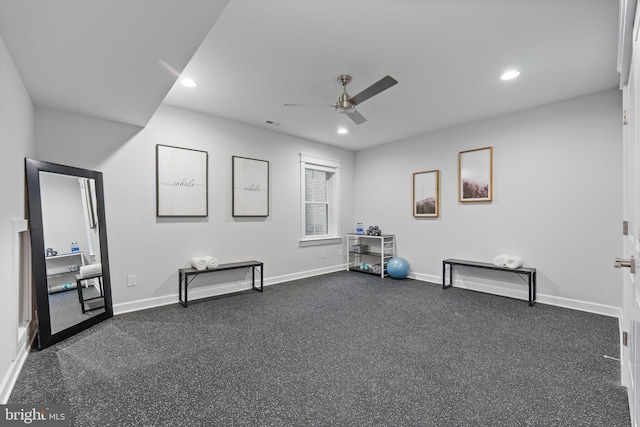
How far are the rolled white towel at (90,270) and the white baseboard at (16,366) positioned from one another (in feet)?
2.03

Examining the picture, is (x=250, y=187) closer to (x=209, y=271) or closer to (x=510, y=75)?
(x=209, y=271)

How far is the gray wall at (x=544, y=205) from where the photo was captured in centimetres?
334

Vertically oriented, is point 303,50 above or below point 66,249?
above

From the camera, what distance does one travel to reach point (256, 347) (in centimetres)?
249

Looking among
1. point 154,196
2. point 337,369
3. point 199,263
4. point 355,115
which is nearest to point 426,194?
point 355,115

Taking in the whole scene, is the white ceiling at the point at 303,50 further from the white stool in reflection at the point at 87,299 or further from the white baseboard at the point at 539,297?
the white baseboard at the point at 539,297

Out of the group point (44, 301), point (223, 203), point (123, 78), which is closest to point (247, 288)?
point (223, 203)

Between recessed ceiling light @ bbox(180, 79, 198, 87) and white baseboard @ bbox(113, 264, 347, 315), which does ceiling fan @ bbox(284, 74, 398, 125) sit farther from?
white baseboard @ bbox(113, 264, 347, 315)

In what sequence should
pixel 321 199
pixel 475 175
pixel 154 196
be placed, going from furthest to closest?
1. pixel 321 199
2. pixel 475 175
3. pixel 154 196

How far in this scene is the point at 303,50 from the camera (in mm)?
2488

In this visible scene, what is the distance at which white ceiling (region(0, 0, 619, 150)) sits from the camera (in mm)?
1719

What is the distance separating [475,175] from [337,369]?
3.71 metres

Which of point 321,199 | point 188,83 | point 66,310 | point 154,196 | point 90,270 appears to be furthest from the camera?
point 321,199

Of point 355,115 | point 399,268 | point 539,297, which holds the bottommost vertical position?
point 539,297
